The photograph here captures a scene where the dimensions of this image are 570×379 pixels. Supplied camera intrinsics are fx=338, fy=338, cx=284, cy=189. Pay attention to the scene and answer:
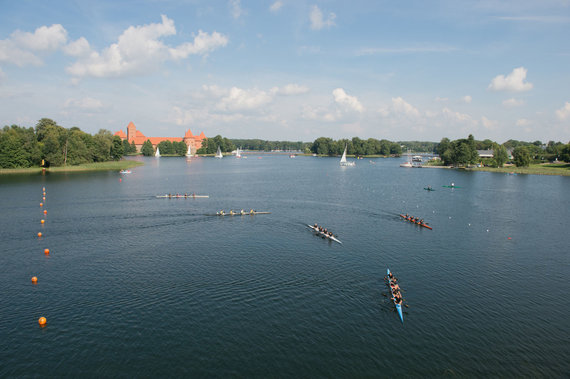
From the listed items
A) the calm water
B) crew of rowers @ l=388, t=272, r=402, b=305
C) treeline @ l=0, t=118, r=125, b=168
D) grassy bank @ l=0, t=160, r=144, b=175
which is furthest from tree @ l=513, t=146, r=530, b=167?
treeline @ l=0, t=118, r=125, b=168

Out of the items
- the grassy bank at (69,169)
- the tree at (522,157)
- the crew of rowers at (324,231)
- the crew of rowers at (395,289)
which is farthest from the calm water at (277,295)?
the tree at (522,157)

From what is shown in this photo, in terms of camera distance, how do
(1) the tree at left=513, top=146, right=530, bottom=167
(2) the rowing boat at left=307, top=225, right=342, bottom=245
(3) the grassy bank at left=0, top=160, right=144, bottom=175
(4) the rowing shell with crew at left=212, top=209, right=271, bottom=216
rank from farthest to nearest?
(1) the tree at left=513, top=146, right=530, bottom=167 < (3) the grassy bank at left=0, top=160, right=144, bottom=175 < (4) the rowing shell with crew at left=212, top=209, right=271, bottom=216 < (2) the rowing boat at left=307, top=225, right=342, bottom=245

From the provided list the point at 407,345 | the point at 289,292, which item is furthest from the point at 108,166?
the point at 407,345

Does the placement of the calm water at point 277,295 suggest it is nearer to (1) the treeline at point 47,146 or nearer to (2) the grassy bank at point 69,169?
(2) the grassy bank at point 69,169

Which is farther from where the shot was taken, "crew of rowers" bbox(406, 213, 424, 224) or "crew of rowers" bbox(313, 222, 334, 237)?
"crew of rowers" bbox(406, 213, 424, 224)

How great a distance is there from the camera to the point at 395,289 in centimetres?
3117

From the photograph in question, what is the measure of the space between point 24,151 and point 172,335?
14017 centimetres

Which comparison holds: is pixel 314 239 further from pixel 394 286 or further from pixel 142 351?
pixel 142 351

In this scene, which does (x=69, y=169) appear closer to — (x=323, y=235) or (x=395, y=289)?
(x=323, y=235)

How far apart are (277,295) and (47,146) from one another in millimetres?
138313

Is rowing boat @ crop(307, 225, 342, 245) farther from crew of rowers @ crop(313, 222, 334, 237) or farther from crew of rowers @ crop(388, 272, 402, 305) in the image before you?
crew of rowers @ crop(388, 272, 402, 305)

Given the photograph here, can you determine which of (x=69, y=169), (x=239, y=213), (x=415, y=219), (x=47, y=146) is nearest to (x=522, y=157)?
(x=415, y=219)

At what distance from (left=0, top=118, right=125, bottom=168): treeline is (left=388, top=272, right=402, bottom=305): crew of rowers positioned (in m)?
142

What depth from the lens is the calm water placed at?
23.2 m
